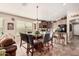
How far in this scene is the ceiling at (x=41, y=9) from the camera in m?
2.15

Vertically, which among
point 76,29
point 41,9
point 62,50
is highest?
point 41,9

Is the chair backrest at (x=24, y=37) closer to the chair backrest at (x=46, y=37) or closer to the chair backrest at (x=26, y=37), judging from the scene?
the chair backrest at (x=26, y=37)

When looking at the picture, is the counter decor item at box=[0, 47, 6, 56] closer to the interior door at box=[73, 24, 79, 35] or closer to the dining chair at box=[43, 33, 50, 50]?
the dining chair at box=[43, 33, 50, 50]

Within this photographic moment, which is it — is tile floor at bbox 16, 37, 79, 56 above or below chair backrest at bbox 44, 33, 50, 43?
below

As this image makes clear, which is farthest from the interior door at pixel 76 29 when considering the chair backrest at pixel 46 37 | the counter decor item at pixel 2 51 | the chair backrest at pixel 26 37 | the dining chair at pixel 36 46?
the counter decor item at pixel 2 51

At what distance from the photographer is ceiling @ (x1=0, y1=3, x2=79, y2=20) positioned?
7.06ft

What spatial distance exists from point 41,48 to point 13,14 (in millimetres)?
688

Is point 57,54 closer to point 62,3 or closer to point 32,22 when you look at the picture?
point 32,22

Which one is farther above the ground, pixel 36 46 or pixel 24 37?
pixel 24 37

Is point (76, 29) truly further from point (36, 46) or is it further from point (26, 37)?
point (26, 37)

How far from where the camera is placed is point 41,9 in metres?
2.19

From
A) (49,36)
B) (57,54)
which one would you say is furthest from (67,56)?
(49,36)

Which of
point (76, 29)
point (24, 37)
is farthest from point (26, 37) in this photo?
point (76, 29)

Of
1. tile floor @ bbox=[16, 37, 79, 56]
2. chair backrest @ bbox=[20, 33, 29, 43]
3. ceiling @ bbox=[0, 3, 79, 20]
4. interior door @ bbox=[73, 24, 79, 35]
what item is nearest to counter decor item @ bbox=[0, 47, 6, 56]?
tile floor @ bbox=[16, 37, 79, 56]
